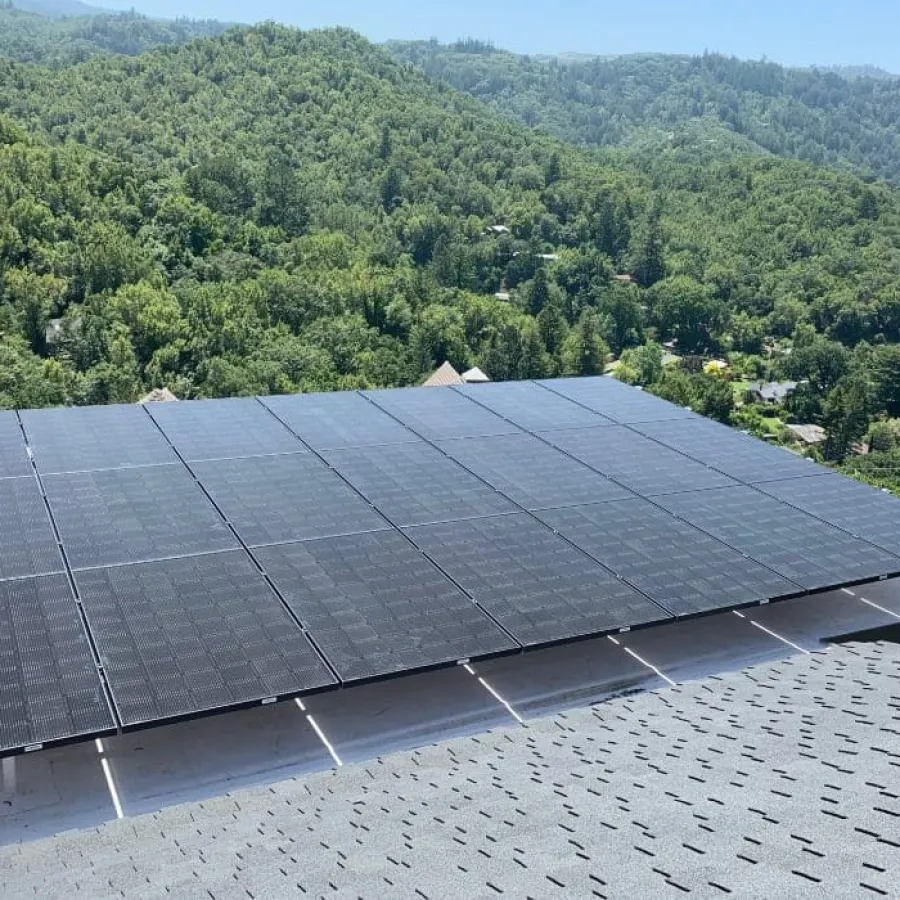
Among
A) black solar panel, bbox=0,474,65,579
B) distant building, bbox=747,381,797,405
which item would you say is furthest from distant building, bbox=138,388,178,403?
distant building, bbox=747,381,797,405

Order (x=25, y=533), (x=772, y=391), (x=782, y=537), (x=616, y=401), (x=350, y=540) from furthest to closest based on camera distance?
1. (x=772, y=391)
2. (x=616, y=401)
3. (x=782, y=537)
4. (x=350, y=540)
5. (x=25, y=533)

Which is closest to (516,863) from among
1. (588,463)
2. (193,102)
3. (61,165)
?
(588,463)

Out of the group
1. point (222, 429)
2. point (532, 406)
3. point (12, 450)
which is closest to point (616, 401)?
point (532, 406)

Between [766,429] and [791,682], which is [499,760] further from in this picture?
[766,429]

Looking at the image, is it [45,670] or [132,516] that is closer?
[45,670]

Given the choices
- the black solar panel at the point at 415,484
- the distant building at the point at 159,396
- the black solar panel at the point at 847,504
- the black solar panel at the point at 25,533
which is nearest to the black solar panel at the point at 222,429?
the black solar panel at the point at 415,484

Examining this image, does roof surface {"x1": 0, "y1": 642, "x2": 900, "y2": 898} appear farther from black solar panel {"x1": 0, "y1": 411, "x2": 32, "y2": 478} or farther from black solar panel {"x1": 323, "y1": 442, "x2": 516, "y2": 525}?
black solar panel {"x1": 0, "y1": 411, "x2": 32, "y2": 478}

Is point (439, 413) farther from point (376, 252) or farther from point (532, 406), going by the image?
point (376, 252)

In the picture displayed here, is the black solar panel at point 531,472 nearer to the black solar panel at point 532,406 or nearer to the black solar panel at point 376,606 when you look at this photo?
the black solar panel at point 532,406
